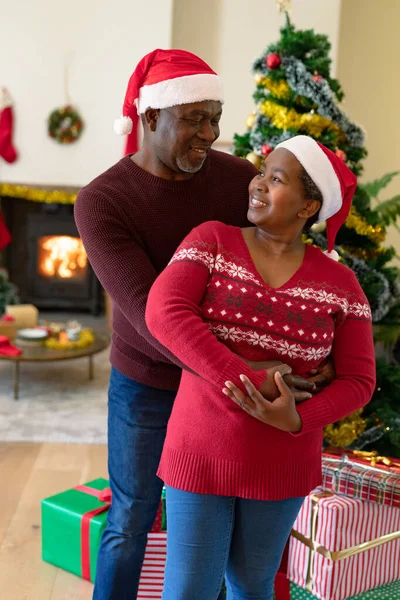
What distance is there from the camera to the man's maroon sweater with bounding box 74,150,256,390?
4.46ft

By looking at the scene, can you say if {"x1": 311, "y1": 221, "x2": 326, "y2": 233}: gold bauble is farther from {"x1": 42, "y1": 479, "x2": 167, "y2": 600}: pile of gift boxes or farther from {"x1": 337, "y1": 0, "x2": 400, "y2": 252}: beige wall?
{"x1": 337, "y1": 0, "x2": 400, "y2": 252}: beige wall

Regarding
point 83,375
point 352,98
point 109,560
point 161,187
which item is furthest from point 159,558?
point 352,98

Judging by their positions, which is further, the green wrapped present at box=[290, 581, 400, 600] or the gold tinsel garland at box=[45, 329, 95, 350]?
the gold tinsel garland at box=[45, 329, 95, 350]

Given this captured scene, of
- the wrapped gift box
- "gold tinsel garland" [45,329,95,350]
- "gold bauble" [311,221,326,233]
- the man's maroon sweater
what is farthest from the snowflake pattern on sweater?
"gold tinsel garland" [45,329,95,350]

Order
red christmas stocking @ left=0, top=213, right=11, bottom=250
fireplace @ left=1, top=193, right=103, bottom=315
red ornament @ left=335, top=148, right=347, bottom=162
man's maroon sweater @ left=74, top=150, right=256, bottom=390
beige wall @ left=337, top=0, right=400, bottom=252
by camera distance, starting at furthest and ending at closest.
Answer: fireplace @ left=1, top=193, right=103, bottom=315 < red christmas stocking @ left=0, top=213, right=11, bottom=250 < beige wall @ left=337, top=0, right=400, bottom=252 < red ornament @ left=335, top=148, right=347, bottom=162 < man's maroon sweater @ left=74, top=150, right=256, bottom=390

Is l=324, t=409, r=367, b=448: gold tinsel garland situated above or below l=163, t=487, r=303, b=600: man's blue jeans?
below

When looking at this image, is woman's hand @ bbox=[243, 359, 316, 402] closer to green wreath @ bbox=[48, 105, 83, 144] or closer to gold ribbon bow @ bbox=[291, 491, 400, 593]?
gold ribbon bow @ bbox=[291, 491, 400, 593]

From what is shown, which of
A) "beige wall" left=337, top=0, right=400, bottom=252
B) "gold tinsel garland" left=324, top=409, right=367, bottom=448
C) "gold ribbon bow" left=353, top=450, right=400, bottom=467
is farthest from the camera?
"beige wall" left=337, top=0, right=400, bottom=252

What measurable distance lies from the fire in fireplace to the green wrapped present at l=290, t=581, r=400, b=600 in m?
4.48

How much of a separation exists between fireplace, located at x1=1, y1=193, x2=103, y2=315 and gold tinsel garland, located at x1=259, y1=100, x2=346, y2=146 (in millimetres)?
3726

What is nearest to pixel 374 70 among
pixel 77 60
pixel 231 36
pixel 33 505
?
pixel 231 36

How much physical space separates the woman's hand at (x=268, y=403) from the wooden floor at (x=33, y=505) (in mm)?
1254

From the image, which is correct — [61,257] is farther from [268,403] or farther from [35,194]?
[268,403]

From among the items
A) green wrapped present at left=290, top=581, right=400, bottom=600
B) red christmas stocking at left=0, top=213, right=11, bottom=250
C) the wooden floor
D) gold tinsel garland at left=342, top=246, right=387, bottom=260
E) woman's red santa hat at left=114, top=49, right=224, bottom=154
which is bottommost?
the wooden floor
